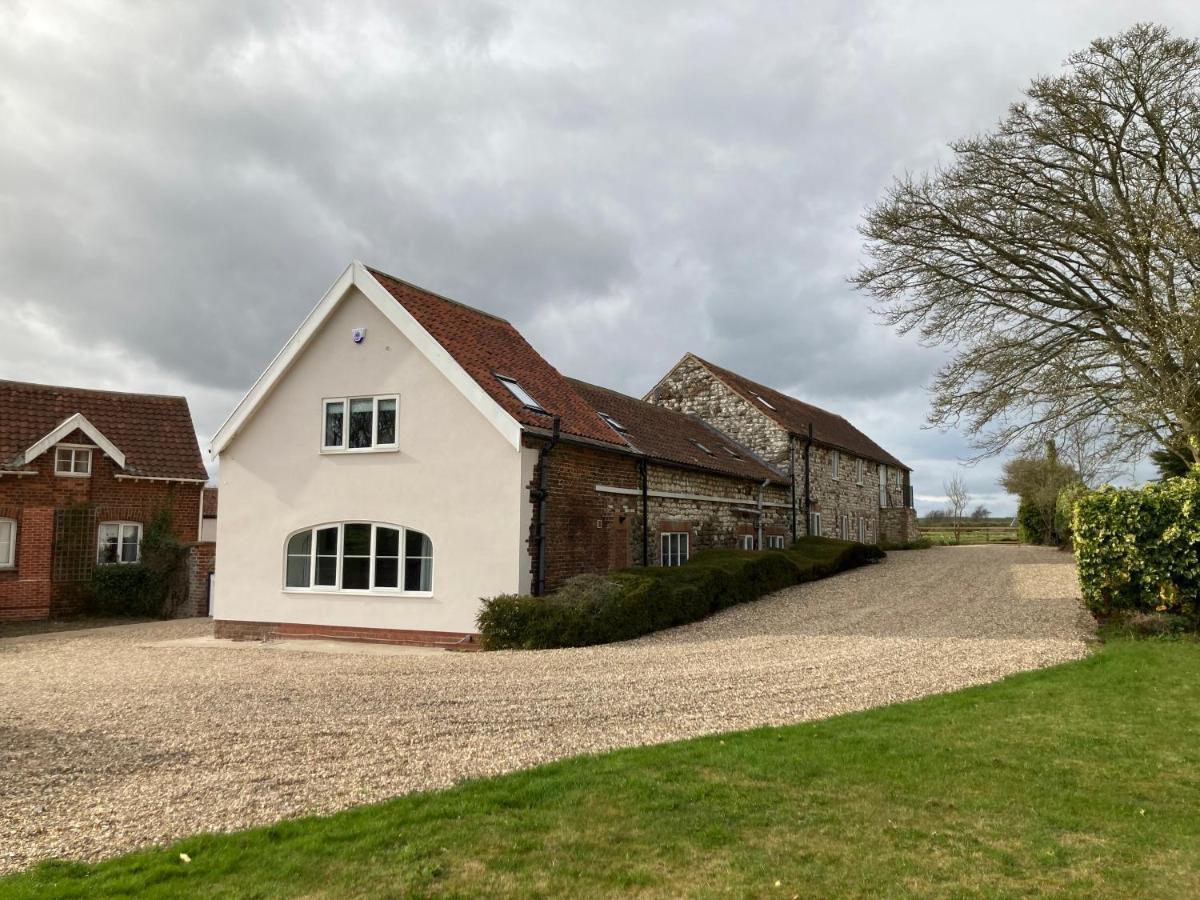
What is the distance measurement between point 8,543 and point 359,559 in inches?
478

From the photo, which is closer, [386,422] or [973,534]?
[386,422]

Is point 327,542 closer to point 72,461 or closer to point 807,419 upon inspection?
point 72,461

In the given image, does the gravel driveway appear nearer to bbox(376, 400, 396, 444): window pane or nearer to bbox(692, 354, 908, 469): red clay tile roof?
bbox(376, 400, 396, 444): window pane

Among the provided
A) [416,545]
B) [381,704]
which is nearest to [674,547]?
[416,545]

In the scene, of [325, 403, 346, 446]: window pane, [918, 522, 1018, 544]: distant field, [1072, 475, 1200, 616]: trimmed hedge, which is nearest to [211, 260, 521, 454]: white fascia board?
[325, 403, 346, 446]: window pane

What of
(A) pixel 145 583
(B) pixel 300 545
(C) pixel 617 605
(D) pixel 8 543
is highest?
(D) pixel 8 543

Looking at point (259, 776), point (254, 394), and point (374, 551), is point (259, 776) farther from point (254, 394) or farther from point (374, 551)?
point (254, 394)

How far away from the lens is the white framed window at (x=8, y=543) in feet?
73.9

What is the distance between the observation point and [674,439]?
25.0 meters

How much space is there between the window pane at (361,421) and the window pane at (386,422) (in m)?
0.23

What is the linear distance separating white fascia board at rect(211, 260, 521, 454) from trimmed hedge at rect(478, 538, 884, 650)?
2.81m

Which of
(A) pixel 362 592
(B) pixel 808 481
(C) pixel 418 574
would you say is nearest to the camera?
(C) pixel 418 574

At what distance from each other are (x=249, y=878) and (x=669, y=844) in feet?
7.90

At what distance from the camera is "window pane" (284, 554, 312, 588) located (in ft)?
57.1
